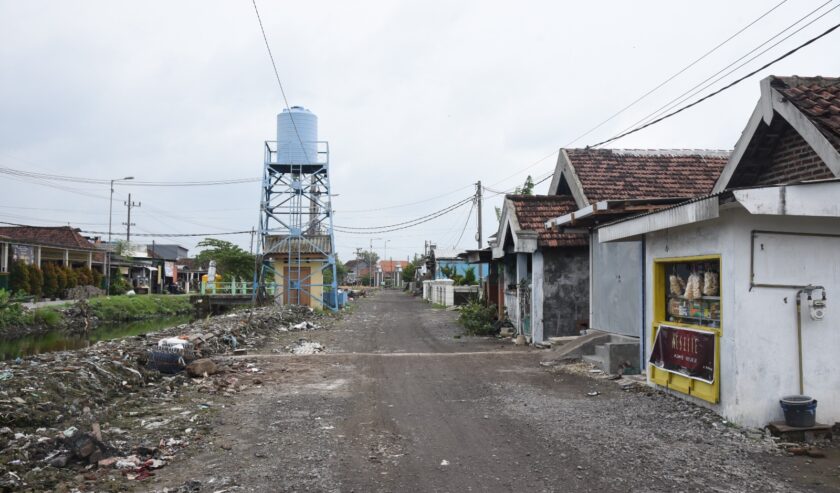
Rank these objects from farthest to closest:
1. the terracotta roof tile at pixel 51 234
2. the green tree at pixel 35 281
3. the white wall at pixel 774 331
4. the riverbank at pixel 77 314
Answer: the terracotta roof tile at pixel 51 234
the green tree at pixel 35 281
the riverbank at pixel 77 314
the white wall at pixel 774 331

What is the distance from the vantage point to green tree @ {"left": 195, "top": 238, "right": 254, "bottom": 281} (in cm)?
4709

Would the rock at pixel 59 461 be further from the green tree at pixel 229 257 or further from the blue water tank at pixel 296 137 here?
the green tree at pixel 229 257

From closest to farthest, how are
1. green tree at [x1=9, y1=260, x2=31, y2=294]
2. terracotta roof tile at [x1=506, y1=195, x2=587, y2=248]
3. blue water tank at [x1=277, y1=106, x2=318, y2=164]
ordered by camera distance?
terracotta roof tile at [x1=506, y1=195, x2=587, y2=248], blue water tank at [x1=277, y1=106, x2=318, y2=164], green tree at [x1=9, y1=260, x2=31, y2=294]

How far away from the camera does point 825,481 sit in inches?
202

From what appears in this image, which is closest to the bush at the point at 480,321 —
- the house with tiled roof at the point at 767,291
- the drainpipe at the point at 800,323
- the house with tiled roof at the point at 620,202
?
the house with tiled roof at the point at 620,202

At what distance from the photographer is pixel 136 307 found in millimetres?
34375

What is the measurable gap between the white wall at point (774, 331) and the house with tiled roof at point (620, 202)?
2853 mm

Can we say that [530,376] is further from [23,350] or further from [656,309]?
[23,350]

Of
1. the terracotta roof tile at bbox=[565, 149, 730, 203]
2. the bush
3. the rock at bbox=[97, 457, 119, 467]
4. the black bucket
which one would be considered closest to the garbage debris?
the bush

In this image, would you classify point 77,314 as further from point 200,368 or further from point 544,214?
point 544,214

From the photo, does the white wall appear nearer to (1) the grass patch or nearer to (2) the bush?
(2) the bush

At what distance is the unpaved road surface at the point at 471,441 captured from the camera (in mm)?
5125

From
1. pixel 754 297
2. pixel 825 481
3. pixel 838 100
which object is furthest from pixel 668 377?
pixel 838 100

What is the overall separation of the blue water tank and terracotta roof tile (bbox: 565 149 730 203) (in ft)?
54.2
